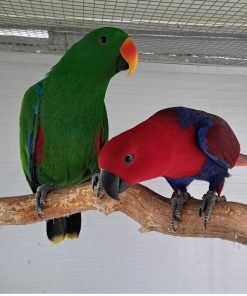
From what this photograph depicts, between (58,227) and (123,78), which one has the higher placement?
(123,78)

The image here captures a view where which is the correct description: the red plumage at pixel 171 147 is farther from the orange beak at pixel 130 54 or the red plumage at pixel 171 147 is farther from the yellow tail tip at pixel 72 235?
the yellow tail tip at pixel 72 235

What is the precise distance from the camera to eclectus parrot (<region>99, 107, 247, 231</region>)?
2.23ft

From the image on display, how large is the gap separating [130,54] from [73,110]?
198mm

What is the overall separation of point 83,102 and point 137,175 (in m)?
0.30

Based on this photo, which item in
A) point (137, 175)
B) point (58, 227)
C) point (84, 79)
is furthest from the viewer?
point (58, 227)

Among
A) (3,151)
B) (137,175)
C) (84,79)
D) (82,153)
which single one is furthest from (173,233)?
(3,151)

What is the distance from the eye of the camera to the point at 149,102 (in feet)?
5.17

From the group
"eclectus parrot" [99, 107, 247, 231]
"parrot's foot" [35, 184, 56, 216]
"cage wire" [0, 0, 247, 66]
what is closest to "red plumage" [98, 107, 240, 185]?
"eclectus parrot" [99, 107, 247, 231]

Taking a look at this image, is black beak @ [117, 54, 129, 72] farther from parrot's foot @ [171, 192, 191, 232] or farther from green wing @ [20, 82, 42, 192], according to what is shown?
parrot's foot @ [171, 192, 191, 232]

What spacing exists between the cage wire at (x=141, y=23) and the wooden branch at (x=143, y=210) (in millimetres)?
571

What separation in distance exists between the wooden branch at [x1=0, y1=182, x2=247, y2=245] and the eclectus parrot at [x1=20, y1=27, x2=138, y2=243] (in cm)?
4

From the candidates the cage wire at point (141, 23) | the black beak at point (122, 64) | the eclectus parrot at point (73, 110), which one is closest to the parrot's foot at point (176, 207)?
the eclectus parrot at point (73, 110)

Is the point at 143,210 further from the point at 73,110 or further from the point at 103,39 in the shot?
the point at 103,39

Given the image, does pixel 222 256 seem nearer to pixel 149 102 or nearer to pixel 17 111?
pixel 149 102
